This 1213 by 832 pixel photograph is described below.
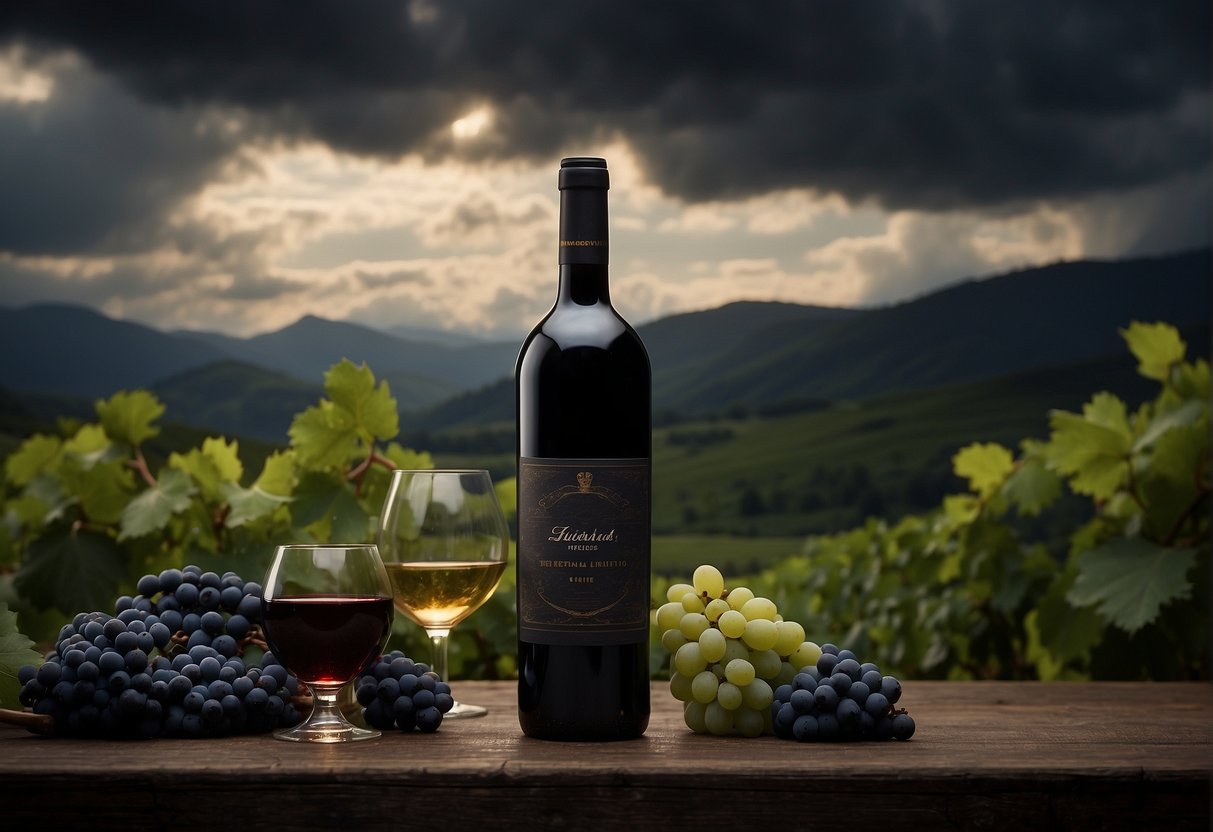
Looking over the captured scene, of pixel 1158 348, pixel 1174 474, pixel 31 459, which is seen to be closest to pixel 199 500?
pixel 31 459

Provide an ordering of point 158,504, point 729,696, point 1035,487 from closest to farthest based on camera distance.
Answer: point 729,696
point 158,504
point 1035,487

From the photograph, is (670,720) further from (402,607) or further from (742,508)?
(742,508)

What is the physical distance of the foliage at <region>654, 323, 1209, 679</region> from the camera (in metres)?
2.84

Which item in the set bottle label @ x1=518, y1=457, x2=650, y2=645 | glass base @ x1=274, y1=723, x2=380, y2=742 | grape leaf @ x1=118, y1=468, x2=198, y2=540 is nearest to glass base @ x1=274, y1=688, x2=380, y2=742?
glass base @ x1=274, y1=723, x2=380, y2=742

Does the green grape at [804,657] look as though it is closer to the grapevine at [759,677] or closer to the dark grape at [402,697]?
the grapevine at [759,677]

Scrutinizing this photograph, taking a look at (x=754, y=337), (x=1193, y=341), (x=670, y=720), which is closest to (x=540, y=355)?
(x=670, y=720)

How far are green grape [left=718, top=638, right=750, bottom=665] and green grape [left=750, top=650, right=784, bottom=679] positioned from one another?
12mm

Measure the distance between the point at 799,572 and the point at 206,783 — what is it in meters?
3.91

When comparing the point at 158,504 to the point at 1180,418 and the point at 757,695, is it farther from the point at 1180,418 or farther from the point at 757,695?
the point at 1180,418

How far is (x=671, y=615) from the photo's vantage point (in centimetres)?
176

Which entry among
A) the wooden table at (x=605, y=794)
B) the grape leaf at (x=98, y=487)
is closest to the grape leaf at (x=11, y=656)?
the wooden table at (x=605, y=794)

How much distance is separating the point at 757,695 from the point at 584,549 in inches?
13.0

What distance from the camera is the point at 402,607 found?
184 cm

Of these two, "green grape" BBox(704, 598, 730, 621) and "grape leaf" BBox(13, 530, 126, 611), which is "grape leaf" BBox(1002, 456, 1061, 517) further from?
"grape leaf" BBox(13, 530, 126, 611)
